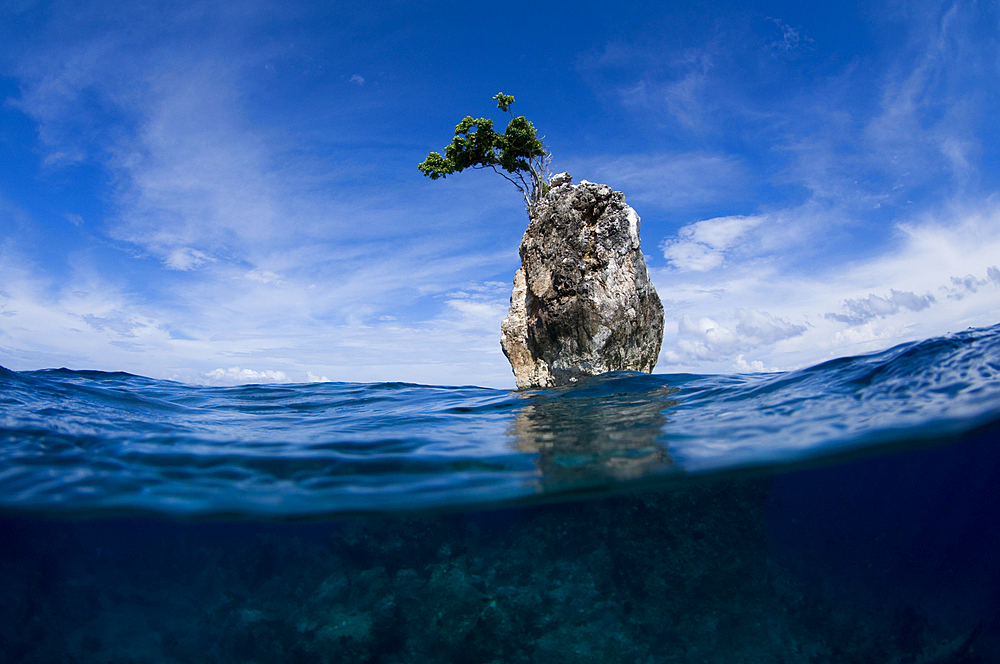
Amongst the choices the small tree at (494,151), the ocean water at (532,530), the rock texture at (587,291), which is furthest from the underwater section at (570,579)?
the small tree at (494,151)

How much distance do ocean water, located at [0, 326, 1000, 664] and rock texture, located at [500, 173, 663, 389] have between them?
294 centimetres

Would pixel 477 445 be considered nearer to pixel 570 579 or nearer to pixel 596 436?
pixel 596 436

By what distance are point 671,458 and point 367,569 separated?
15.6 feet

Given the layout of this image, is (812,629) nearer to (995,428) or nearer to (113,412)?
(995,428)

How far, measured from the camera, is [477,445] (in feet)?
18.5

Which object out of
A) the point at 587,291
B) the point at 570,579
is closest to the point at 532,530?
the point at 570,579

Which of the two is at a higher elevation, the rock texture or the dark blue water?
the rock texture

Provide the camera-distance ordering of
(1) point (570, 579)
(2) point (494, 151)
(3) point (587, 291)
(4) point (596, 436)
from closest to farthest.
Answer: (4) point (596, 436) → (1) point (570, 579) → (3) point (587, 291) → (2) point (494, 151)

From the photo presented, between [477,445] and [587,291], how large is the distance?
5.49 metres

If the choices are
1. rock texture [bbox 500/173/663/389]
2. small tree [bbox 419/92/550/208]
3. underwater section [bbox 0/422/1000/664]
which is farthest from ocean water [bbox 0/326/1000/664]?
small tree [bbox 419/92/550/208]

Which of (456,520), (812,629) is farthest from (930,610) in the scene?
(456,520)

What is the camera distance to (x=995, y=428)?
562 cm

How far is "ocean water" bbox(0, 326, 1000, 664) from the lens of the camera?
510cm

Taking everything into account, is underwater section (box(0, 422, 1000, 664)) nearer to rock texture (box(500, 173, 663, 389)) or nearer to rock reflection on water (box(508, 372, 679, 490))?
rock reflection on water (box(508, 372, 679, 490))
